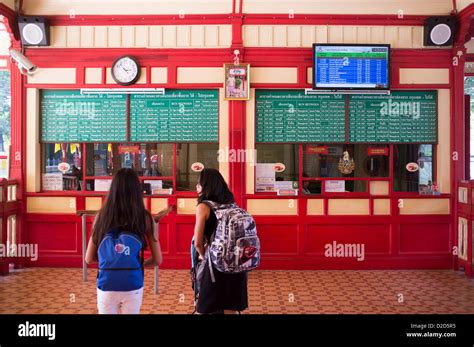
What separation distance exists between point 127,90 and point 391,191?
375 centimetres

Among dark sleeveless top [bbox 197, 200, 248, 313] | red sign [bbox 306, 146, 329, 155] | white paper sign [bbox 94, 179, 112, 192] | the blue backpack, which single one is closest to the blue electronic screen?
red sign [bbox 306, 146, 329, 155]

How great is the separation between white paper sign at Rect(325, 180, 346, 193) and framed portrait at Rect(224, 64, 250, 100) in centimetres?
158

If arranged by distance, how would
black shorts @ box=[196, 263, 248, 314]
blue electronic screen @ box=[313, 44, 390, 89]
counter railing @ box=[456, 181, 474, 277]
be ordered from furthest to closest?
blue electronic screen @ box=[313, 44, 390, 89]
counter railing @ box=[456, 181, 474, 277]
black shorts @ box=[196, 263, 248, 314]

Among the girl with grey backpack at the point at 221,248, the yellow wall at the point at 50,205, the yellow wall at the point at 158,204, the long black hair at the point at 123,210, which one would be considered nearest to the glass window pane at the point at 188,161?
the yellow wall at the point at 158,204

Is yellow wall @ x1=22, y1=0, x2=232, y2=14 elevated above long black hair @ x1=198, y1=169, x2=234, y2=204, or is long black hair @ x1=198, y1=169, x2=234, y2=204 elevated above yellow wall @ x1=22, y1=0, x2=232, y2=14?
yellow wall @ x1=22, y1=0, x2=232, y2=14

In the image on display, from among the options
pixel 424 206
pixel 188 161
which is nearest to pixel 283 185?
pixel 188 161

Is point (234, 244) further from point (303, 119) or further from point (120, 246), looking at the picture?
point (303, 119)

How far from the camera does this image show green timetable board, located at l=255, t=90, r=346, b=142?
6.51m

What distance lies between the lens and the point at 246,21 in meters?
6.46

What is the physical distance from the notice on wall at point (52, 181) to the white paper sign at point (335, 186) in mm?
3584

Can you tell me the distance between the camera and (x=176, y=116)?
6.55 m

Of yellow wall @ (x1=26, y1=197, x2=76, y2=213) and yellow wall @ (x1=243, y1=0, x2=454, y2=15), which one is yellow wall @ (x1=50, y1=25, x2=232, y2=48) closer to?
yellow wall @ (x1=243, y1=0, x2=454, y2=15)

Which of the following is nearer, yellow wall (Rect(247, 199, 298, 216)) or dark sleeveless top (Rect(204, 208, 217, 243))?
dark sleeveless top (Rect(204, 208, 217, 243))

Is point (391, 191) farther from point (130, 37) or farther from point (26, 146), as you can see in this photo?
point (26, 146)
